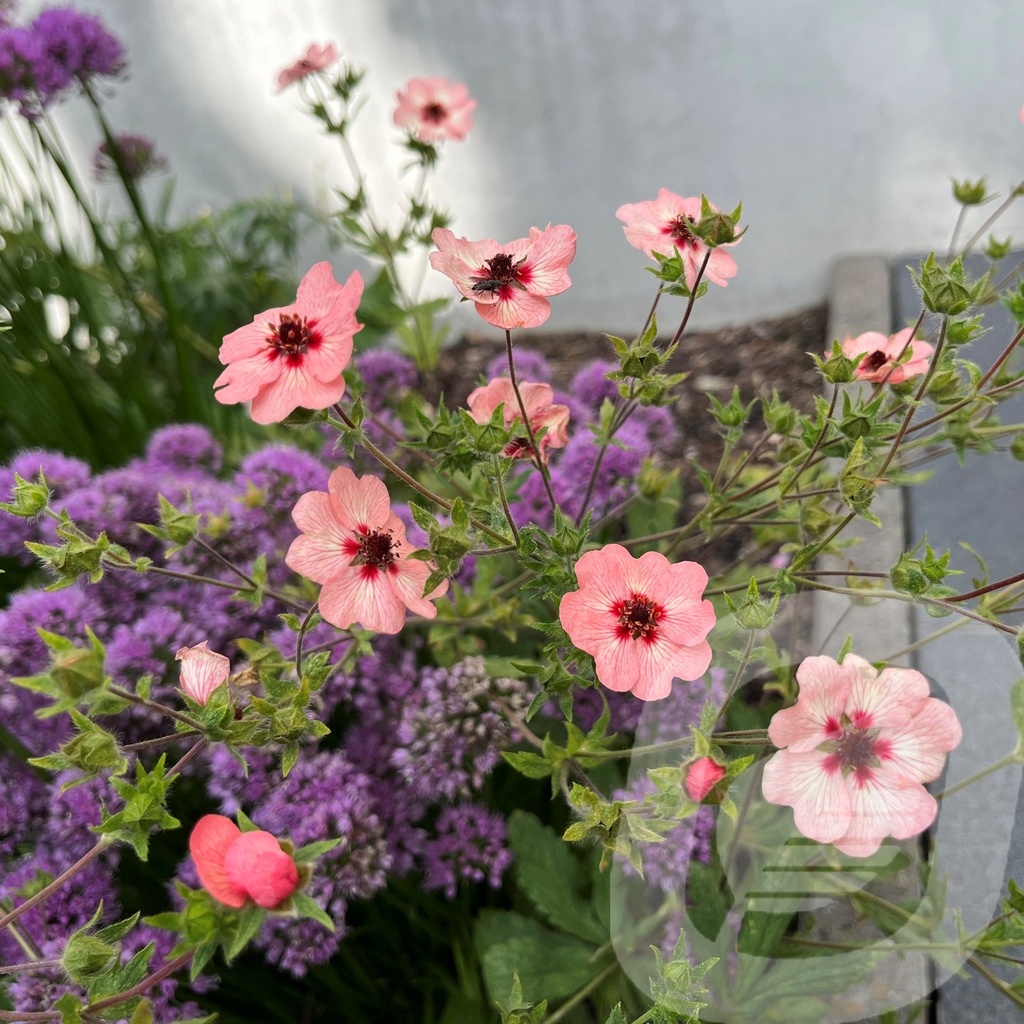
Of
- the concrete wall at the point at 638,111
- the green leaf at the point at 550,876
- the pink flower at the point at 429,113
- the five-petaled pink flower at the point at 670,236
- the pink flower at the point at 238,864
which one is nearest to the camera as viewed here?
the pink flower at the point at 238,864

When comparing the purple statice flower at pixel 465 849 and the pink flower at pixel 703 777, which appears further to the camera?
the purple statice flower at pixel 465 849

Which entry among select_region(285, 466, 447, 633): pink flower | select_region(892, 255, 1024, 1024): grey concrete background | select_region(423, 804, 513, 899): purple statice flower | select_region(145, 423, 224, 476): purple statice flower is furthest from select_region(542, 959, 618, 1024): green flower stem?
select_region(145, 423, 224, 476): purple statice flower

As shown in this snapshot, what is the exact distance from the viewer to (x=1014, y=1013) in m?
0.68

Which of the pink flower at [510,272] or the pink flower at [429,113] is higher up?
the pink flower at [429,113]

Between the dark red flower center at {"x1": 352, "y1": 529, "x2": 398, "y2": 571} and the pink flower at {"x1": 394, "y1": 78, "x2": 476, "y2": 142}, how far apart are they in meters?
0.75

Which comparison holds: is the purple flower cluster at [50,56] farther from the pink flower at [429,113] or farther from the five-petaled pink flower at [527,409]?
the five-petaled pink flower at [527,409]

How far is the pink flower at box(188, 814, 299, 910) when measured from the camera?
0.42 m

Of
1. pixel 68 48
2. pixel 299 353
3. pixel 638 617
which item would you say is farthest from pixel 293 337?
pixel 68 48

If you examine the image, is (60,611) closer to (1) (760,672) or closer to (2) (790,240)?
(1) (760,672)

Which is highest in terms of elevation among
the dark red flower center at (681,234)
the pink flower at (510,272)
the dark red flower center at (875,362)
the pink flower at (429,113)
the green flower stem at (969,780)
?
the pink flower at (429,113)

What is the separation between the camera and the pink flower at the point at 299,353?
1.56 ft

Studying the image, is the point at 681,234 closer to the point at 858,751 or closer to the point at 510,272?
the point at 510,272

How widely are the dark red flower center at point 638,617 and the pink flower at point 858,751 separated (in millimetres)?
100

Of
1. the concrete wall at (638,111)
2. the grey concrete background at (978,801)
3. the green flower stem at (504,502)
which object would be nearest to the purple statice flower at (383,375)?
the green flower stem at (504,502)
